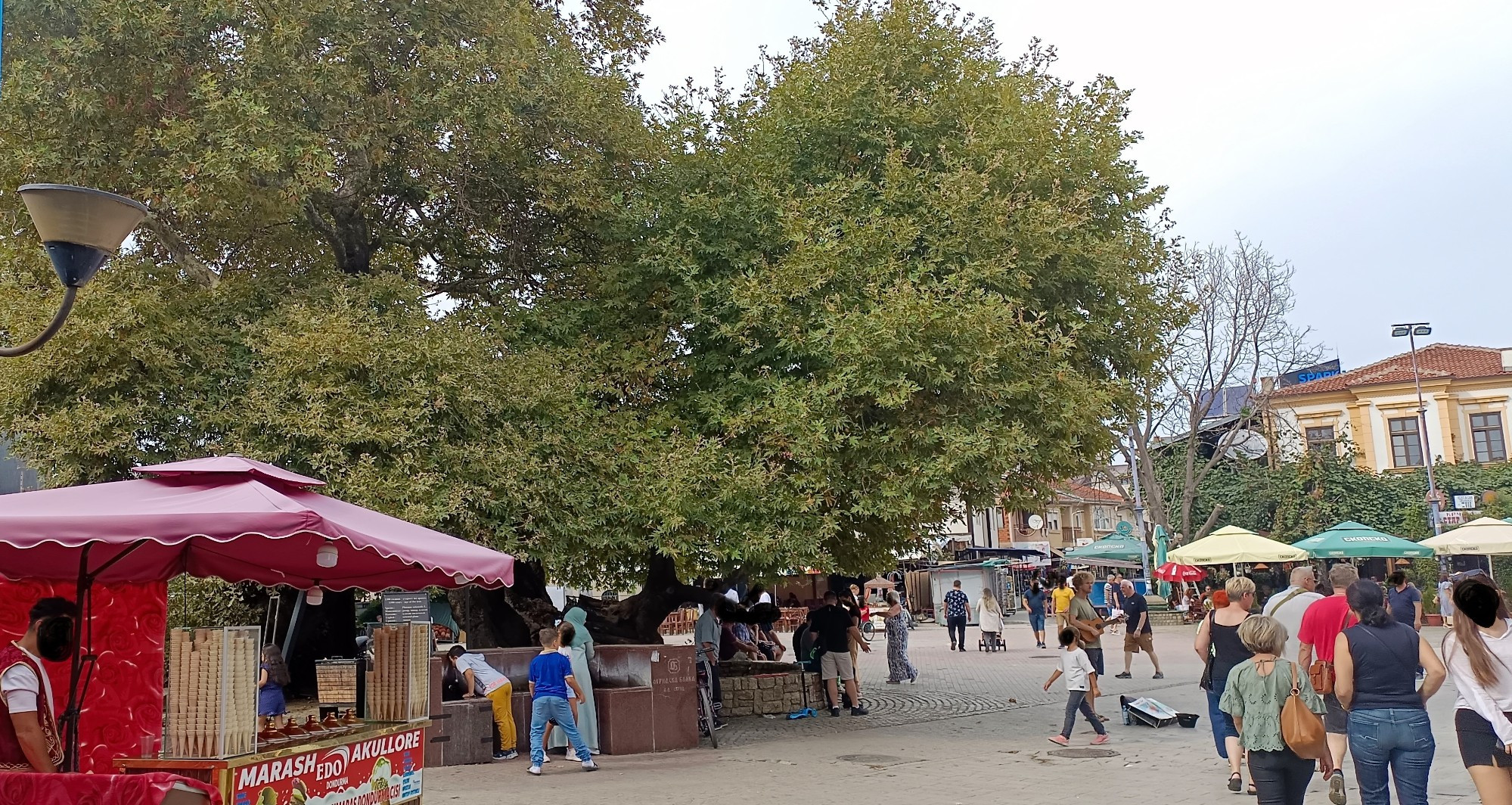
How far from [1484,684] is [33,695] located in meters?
7.34

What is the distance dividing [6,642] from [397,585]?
8.53 ft

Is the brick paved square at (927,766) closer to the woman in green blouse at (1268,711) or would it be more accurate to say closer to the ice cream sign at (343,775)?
the ice cream sign at (343,775)

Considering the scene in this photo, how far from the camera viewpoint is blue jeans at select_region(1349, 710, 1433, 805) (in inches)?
245

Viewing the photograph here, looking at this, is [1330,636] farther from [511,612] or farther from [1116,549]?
[1116,549]

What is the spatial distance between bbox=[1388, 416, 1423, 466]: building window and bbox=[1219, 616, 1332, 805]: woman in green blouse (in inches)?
1969

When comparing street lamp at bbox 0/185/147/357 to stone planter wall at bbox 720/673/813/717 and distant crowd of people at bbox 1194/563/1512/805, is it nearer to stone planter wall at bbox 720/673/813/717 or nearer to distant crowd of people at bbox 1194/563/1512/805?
distant crowd of people at bbox 1194/563/1512/805

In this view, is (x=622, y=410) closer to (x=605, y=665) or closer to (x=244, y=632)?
(x=605, y=665)

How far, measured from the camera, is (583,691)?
12188 millimetres

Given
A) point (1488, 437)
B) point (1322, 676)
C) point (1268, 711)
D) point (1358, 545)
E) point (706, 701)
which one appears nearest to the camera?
point (1268, 711)

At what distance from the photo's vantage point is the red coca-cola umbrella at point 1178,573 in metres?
34.6

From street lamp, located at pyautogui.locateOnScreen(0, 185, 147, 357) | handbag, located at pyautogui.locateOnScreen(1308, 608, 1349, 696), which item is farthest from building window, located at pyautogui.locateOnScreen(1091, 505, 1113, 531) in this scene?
street lamp, located at pyautogui.locateOnScreen(0, 185, 147, 357)

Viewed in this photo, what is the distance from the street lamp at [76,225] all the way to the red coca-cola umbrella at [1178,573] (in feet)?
104

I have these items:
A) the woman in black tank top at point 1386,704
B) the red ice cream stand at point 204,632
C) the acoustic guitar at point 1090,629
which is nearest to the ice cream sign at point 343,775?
the red ice cream stand at point 204,632


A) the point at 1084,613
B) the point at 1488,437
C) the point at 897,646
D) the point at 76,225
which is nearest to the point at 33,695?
the point at 76,225
